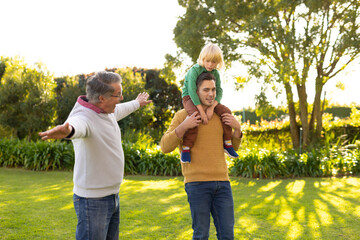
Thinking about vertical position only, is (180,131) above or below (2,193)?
above

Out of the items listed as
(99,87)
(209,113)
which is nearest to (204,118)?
(209,113)

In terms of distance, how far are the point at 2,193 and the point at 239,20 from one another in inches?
332

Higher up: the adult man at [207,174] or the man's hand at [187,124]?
the man's hand at [187,124]

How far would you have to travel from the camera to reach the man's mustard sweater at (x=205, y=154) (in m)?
2.74

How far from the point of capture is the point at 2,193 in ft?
21.6

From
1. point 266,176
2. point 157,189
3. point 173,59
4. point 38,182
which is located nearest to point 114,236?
point 157,189

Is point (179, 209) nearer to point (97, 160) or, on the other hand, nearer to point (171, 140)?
point (171, 140)

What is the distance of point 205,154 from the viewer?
Result: 278 cm

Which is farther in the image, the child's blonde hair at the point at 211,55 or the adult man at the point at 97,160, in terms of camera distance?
the child's blonde hair at the point at 211,55

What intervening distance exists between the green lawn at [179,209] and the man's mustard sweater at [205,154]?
1.81 metres

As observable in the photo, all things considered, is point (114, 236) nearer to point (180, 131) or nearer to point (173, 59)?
point (180, 131)

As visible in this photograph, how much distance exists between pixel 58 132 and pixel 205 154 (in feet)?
3.94

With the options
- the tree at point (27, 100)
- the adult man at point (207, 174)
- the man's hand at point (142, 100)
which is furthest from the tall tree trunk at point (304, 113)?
the adult man at point (207, 174)

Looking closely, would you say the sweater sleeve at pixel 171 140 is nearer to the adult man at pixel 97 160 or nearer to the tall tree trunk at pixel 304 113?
the adult man at pixel 97 160
